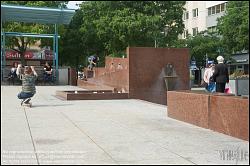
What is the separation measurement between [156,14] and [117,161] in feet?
130

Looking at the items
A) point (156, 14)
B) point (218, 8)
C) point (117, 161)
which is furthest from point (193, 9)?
point (117, 161)

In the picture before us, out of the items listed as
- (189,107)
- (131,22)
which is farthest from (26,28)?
(189,107)

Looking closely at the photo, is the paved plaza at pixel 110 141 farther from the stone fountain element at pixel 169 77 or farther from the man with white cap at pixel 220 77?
the stone fountain element at pixel 169 77

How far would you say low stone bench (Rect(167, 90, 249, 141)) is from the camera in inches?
336

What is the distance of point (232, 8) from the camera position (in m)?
42.9

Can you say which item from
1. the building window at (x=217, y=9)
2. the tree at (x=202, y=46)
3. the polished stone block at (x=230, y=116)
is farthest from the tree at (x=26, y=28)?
the polished stone block at (x=230, y=116)

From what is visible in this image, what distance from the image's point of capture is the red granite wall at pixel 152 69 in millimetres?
19109

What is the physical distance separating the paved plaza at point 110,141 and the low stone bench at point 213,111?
0.20m

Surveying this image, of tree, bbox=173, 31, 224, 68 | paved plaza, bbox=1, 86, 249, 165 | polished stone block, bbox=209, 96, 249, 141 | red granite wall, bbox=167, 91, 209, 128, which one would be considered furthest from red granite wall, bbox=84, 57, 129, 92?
tree, bbox=173, 31, 224, 68

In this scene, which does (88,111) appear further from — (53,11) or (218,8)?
(218,8)

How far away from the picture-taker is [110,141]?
27.0 ft

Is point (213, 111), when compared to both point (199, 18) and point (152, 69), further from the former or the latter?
point (199, 18)

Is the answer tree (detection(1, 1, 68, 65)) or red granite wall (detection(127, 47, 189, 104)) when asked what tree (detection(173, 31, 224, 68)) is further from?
red granite wall (detection(127, 47, 189, 104))

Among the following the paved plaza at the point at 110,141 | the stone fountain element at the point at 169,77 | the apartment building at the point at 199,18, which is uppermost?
the apartment building at the point at 199,18
